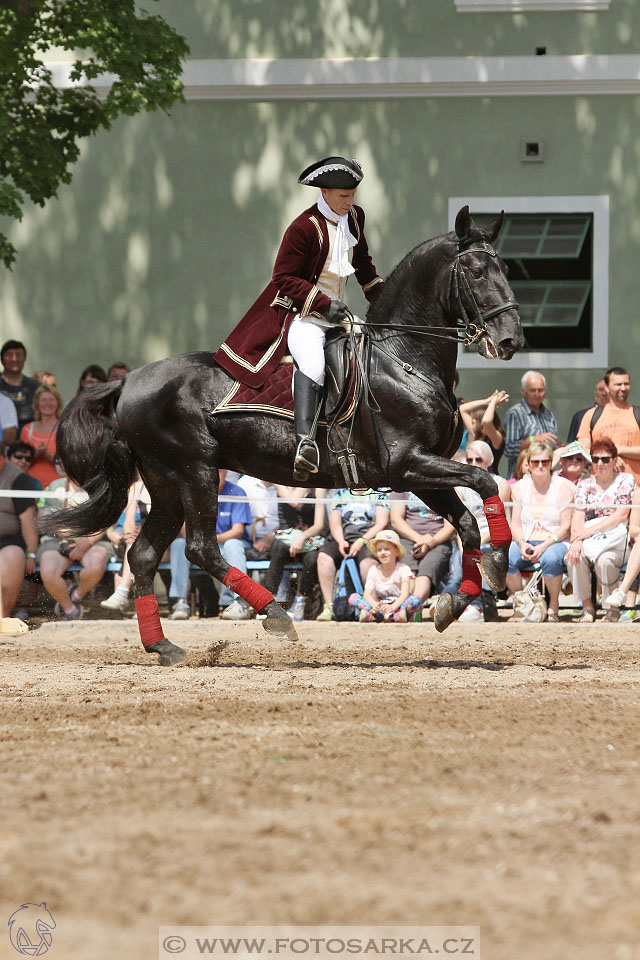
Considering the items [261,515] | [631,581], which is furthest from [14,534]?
[631,581]

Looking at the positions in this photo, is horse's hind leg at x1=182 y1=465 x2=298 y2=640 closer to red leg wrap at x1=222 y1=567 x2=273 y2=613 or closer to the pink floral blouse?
red leg wrap at x1=222 y1=567 x2=273 y2=613

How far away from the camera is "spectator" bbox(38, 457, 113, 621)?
35.3ft

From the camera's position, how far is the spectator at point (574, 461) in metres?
11.3

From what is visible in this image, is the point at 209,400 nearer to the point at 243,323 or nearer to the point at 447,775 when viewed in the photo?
the point at 243,323

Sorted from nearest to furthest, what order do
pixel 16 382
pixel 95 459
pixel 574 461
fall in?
pixel 95 459 < pixel 574 461 < pixel 16 382

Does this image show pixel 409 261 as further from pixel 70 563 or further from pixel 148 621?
pixel 70 563

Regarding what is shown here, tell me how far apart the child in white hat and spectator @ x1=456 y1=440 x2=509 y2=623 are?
1.31 feet

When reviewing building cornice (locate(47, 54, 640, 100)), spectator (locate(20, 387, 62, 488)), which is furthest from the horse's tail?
building cornice (locate(47, 54, 640, 100))

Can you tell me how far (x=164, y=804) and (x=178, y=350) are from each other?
1152 centimetres

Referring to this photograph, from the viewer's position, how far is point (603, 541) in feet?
35.1

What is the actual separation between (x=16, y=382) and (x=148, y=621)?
580 centimetres

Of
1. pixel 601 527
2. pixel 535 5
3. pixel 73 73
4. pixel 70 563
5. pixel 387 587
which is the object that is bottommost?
pixel 387 587

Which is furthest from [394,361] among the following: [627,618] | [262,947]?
[262,947]

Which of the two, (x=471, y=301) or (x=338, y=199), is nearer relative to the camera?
(x=471, y=301)
